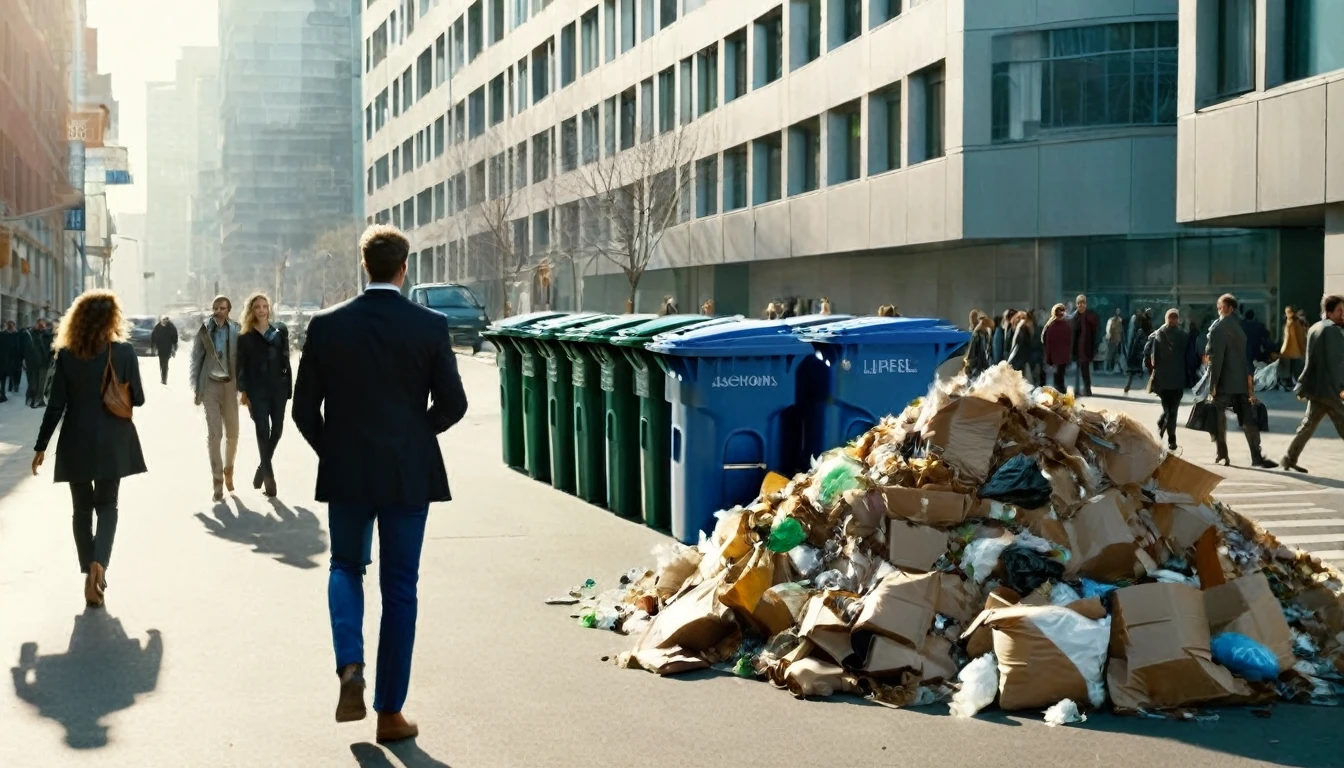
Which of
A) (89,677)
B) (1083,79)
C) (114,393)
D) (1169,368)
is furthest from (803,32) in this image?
(89,677)

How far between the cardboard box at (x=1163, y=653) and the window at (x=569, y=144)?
56.2m

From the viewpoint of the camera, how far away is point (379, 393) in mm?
6129

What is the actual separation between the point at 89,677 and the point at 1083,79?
31542mm

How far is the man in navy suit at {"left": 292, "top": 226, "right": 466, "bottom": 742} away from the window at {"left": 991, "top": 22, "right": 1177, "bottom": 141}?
31.6 metres

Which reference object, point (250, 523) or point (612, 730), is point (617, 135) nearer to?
point (250, 523)

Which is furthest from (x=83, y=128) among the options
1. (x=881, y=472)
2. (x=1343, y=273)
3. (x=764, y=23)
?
(x=881, y=472)

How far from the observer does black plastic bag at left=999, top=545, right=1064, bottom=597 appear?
7422 millimetres

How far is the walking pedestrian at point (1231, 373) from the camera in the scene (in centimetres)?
1716

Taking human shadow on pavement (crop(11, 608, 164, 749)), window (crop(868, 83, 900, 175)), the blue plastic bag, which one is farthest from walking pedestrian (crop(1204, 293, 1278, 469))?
window (crop(868, 83, 900, 175))

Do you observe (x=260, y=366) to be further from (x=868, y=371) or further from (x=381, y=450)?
(x=381, y=450)

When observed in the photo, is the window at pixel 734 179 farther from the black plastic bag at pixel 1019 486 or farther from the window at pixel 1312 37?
the black plastic bag at pixel 1019 486

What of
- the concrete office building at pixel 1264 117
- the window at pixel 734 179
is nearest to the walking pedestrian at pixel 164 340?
the window at pixel 734 179

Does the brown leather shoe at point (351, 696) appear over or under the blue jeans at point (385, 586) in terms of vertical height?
under

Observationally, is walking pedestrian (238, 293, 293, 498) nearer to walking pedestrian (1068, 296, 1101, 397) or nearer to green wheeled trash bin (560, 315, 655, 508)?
green wheeled trash bin (560, 315, 655, 508)
